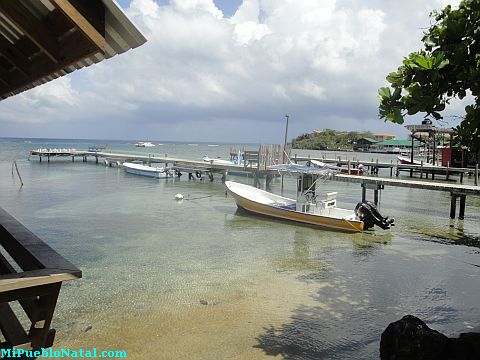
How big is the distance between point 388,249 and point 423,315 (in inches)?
231

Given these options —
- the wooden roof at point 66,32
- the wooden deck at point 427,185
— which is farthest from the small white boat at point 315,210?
the wooden roof at point 66,32

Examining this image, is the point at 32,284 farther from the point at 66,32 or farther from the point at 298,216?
the point at 298,216

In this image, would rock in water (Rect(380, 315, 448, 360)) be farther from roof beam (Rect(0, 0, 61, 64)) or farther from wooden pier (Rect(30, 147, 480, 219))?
wooden pier (Rect(30, 147, 480, 219))

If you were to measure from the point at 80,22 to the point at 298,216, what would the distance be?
51.0 feet

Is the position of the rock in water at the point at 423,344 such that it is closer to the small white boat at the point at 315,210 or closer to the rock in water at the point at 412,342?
the rock in water at the point at 412,342

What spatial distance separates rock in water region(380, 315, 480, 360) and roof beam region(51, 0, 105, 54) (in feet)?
18.1

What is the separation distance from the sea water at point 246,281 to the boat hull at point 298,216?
1.30ft

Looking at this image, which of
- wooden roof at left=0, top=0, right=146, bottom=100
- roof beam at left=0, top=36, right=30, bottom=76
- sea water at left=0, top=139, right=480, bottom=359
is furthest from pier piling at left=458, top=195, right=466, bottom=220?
roof beam at left=0, top=36, right=30, bottom=76

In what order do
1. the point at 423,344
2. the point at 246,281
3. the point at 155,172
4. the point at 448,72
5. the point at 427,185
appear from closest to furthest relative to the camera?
the point at 448,72
the point at 423,344
the point at 246,281
the point at 427,185
the point at 155,172

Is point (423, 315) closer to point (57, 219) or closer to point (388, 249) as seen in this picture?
point (388, 249)

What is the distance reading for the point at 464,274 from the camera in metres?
11.0

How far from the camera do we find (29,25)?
3121 millimetres

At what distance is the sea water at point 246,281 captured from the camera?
6.96m

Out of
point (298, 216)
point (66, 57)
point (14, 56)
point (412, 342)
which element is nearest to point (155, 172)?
point (298, 216)
